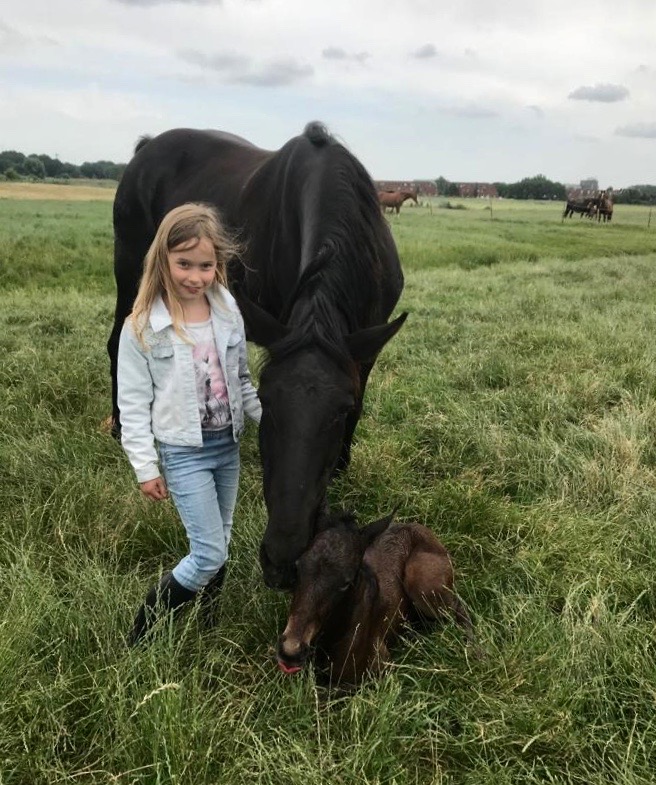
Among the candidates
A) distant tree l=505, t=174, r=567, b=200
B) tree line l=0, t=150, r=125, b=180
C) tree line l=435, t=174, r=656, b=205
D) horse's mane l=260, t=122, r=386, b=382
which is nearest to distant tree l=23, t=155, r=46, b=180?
tree line l=0, t=150, r=125, b=180

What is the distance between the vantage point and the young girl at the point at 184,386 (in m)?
2.28

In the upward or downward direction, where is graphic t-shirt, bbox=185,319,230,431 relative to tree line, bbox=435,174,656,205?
downward

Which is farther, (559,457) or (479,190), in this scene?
(479,190)

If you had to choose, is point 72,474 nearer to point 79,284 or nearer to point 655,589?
point 655,589

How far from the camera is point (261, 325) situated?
2355 millimetres

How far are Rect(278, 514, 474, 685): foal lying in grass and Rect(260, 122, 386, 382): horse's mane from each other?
0.67 meters

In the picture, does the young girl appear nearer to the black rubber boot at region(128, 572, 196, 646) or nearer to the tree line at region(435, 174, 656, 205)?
the black rubber boot at region(128, 572, 196, 646)

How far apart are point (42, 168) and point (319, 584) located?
71751 millimetres

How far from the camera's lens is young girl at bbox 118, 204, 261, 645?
228cm

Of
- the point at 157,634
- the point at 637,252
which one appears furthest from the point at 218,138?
the point at 637,252

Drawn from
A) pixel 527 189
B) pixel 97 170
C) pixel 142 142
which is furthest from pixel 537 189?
pixel 142 142

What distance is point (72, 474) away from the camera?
11.2ft

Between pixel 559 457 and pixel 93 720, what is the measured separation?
9.28ft

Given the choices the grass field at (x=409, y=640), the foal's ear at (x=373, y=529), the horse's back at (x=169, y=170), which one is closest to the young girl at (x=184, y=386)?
the grass field at (x=409, y=640)
